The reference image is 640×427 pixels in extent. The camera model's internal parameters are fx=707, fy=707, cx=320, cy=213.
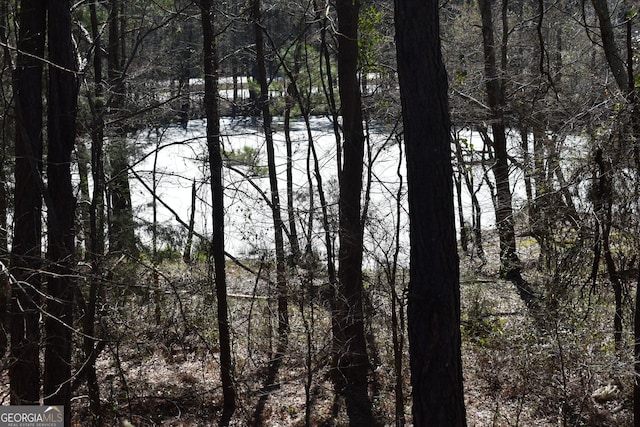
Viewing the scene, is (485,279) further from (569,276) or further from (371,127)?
(569,276)

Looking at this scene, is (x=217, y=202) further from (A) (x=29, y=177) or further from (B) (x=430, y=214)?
(B) (x=430, y=214)

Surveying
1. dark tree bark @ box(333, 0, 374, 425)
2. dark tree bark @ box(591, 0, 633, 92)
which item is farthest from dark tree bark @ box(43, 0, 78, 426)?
dark tree bark @ box(591, 0, 633, 92)

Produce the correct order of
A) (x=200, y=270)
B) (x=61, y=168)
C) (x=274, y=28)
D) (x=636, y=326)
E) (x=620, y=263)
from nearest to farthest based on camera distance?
(x=61, y=168) < (x=636, y=326) < (x=620, y=263) < (x=200, y=270) < (x=274, y=28)

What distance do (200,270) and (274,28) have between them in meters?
12.4

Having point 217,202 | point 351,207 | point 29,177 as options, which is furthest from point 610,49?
point 29,177

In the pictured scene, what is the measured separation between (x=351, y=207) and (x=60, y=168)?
5.02 m

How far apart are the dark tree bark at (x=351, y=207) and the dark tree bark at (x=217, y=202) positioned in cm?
186

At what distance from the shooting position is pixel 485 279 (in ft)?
51.6

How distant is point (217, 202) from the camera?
37.9ft

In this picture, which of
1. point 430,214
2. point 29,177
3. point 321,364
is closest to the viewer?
point 430,214

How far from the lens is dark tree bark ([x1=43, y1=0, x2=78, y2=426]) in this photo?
849 cm

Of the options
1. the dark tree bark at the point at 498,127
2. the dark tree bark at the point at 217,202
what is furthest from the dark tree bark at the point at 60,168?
the dark tree bark at the point at 498,127

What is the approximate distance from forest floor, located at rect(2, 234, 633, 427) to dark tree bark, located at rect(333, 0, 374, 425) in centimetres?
29

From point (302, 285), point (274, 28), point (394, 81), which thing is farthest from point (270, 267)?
point (274, 28)
